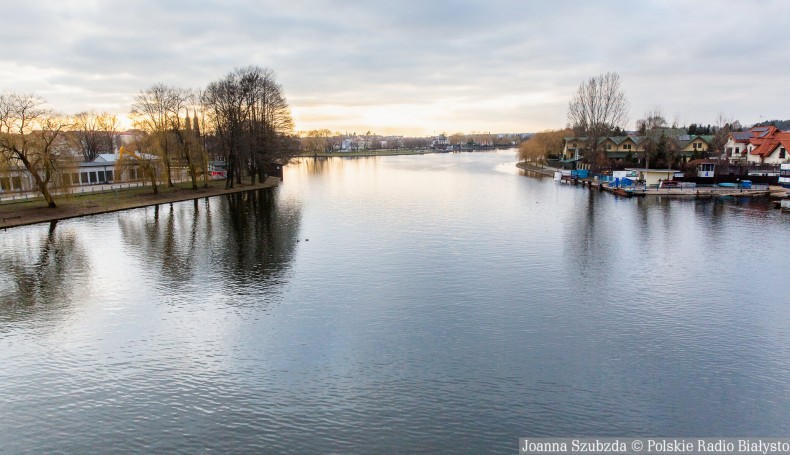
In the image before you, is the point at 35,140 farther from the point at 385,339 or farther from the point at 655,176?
the point at 655,176

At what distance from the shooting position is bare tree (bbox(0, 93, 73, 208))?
126 ft

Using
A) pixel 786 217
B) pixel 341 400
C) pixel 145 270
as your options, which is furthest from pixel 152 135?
pixel 786 217

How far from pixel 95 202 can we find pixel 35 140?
26.6 feet

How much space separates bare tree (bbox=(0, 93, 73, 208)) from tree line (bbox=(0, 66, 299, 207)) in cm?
6

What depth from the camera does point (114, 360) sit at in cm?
1641

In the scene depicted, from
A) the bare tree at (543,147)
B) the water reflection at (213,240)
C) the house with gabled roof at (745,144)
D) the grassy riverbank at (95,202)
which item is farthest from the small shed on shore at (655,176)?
the grassy riverbank at (95,202)

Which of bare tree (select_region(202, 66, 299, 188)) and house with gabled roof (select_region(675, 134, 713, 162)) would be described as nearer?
bare tree (select_region(202, 66, 299, 188))

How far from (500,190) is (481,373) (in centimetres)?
4948

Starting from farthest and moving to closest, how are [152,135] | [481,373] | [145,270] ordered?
[152,135] → [145,270] → [481,373]

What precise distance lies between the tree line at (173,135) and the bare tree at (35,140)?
0.20ft

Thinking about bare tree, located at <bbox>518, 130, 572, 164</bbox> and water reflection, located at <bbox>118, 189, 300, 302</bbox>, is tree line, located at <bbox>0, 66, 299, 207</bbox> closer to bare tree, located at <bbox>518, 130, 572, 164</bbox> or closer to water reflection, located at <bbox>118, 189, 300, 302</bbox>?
water reflection, located at <bbox>118, 189, 300, 302</bbox>

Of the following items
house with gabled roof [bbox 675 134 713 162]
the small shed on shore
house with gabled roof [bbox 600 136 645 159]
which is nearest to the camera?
the small shed on shore

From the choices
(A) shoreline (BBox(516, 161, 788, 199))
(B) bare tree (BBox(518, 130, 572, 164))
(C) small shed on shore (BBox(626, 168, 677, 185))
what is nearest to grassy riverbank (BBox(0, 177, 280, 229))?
(A) shoreline (BBox(516, 161, 788, 199))

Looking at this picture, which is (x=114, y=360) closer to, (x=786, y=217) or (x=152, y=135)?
(x=152, y=135)
